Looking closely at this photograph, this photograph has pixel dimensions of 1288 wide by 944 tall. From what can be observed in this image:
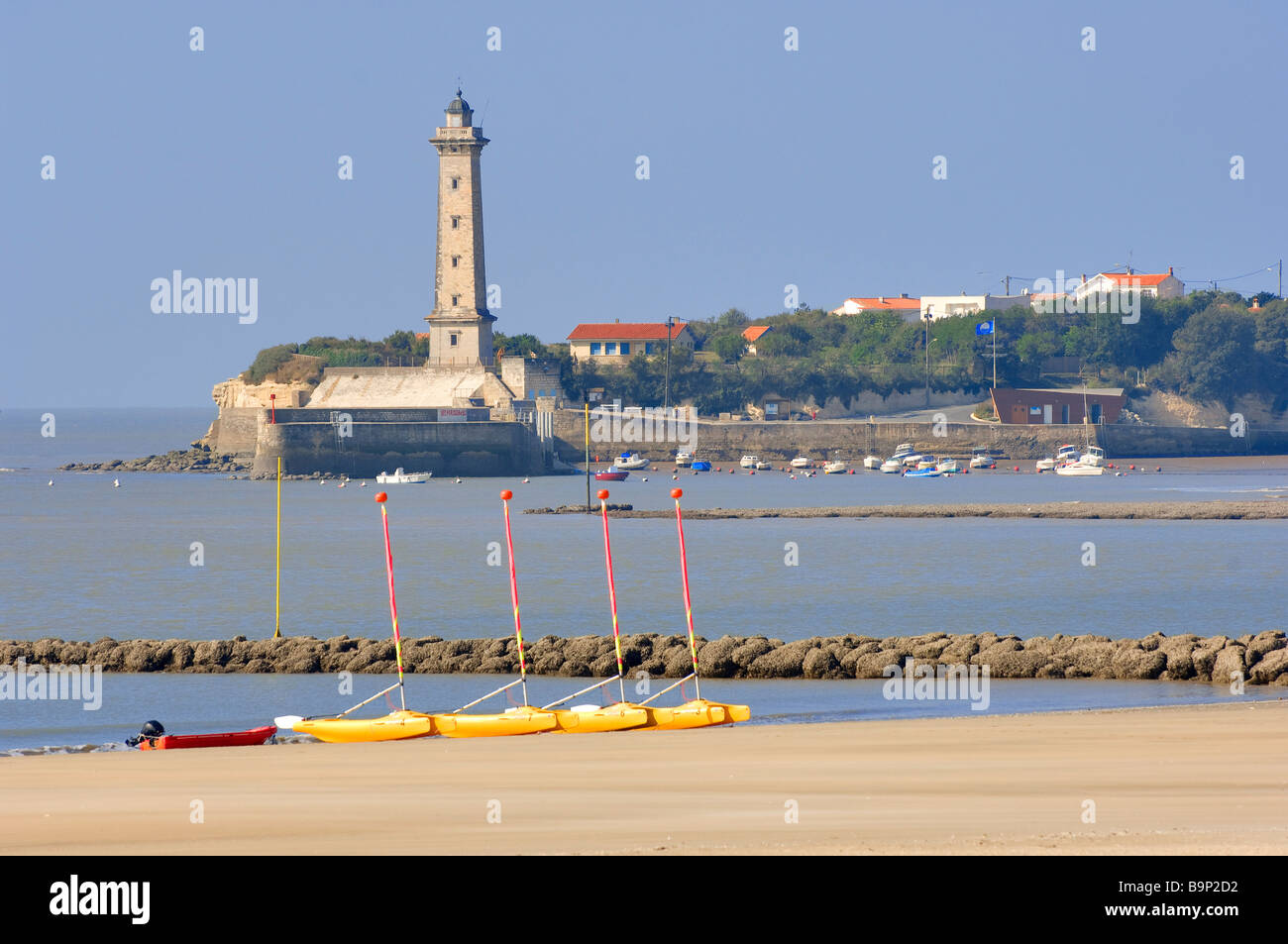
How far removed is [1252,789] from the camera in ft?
46.5

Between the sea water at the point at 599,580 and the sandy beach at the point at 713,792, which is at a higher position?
the sandy beach at the point at 713,792

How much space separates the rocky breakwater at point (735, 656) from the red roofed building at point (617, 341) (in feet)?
334

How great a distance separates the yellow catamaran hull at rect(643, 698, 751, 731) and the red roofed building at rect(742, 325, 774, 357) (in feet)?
399

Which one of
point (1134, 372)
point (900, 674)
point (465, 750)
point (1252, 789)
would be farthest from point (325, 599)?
point (1134, 372)

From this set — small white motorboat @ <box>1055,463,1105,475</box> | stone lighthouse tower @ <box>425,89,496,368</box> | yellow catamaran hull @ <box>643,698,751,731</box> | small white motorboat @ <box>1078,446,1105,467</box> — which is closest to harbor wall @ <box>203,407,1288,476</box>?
small white motorboat @ <box>1078,446,1105,467</box>

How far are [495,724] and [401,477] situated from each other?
7630cm

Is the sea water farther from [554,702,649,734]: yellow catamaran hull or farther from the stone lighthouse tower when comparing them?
the stone lighthouse tower

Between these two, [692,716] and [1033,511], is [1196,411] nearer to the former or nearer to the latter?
[1033,511]

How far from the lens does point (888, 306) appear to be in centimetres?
16012

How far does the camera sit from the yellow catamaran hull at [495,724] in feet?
66.4

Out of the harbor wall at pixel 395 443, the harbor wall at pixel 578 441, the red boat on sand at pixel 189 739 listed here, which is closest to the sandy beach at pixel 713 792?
the red boat on sand at pixel 189 739

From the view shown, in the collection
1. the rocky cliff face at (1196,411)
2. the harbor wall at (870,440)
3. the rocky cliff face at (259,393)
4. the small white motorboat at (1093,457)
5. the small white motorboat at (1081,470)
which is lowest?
the small white motorboat at (1081,470)

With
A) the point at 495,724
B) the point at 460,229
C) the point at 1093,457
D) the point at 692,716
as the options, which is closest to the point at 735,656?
the point at 692,716

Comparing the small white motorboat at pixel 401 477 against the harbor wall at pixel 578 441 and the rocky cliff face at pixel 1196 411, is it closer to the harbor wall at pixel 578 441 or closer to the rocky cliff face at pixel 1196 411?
the harbor wall at pixel 578 441
